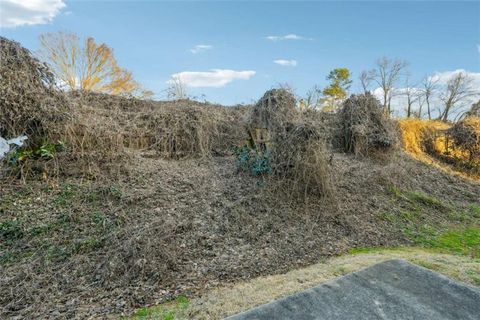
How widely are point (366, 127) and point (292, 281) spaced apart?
5.65 meters

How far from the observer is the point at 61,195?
411 centimetres

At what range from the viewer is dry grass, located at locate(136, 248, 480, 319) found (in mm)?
2493

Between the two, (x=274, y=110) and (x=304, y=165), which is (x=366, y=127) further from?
(x=304, y=165)

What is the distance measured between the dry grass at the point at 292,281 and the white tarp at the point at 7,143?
3.08 metres

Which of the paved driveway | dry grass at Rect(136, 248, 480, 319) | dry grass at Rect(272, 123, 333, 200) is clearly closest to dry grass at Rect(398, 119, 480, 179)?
dry grass at Rect(272, 123, 333, 200)

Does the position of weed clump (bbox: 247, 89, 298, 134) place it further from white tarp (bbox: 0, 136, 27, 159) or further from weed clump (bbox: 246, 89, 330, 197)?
white tarp (bbox: 0, 136, 27, 159)

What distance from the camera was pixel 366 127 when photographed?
7656 mm

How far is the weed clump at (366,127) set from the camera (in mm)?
7539

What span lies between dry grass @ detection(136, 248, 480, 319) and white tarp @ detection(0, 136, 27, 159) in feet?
10.1

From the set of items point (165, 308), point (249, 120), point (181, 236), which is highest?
point (249, 120)

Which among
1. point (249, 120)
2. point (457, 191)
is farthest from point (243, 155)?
point (457, 191)

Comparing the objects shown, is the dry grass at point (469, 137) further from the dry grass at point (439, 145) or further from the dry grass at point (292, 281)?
the dry grass at point (292, 281)

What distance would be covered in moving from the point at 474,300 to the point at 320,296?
666 mm

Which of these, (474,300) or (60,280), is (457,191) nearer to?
(474,300)
